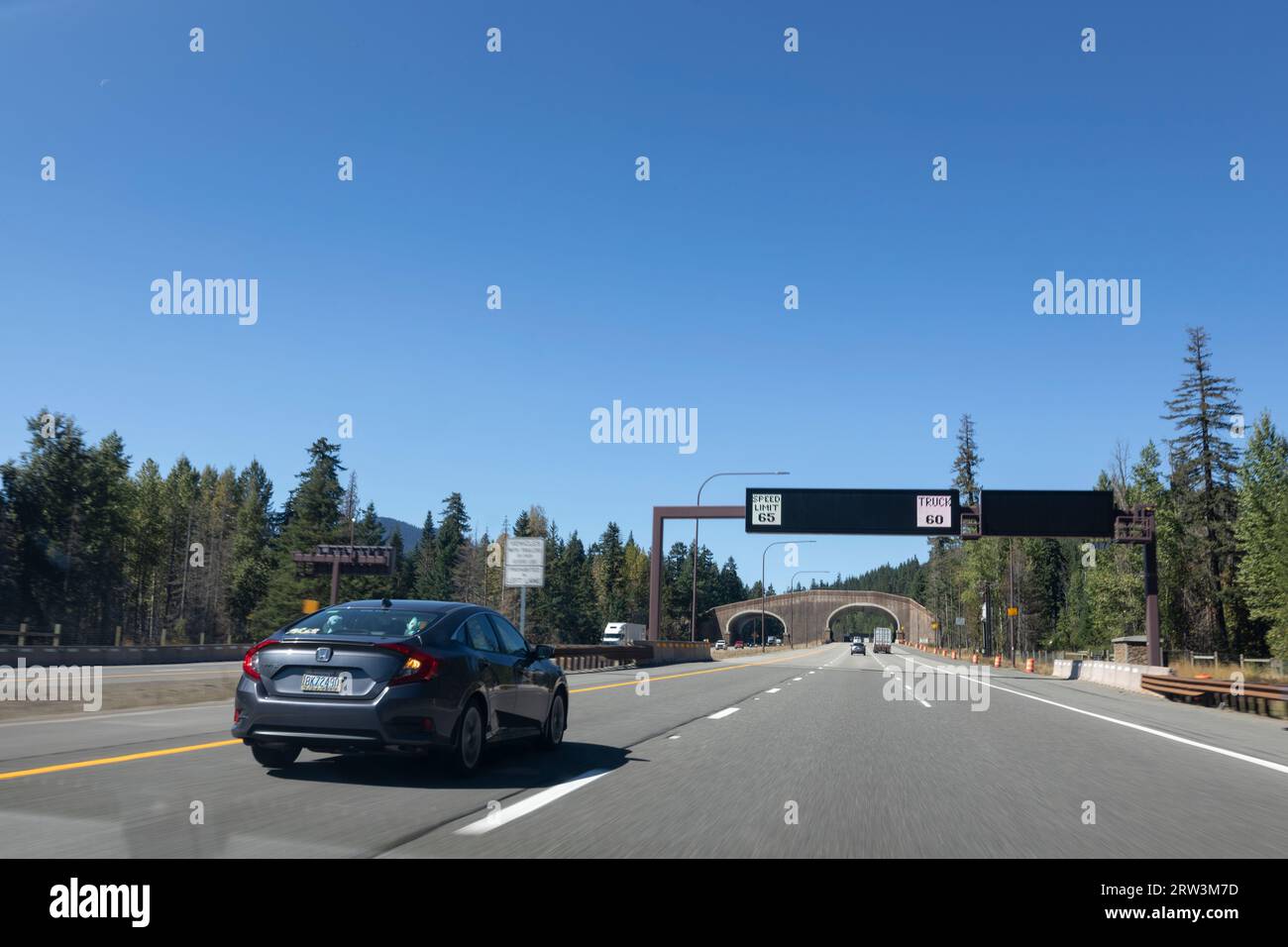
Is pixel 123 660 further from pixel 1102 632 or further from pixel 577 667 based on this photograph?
pixel 1102 632

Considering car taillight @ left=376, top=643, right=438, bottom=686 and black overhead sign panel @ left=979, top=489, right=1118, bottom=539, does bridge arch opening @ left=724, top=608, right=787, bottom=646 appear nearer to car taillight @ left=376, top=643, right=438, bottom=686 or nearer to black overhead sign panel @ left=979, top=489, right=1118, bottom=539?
black overhead sign panel @ left=979, top=489, right=1118, bottom=539

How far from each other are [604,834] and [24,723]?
9865mm

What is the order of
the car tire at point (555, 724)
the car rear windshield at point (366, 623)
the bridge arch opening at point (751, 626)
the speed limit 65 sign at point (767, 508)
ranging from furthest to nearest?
the bridge arch opening at point (751, 626) → the speed limit 65 sign at point (767, 508) → the car tire at point (555, 724) → the car rear windshield at point (366, 623)

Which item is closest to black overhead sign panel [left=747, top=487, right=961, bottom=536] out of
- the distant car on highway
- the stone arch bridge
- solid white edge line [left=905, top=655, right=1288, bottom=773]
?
solid white edge line [left=905, top=655, right=1288, bottom=773]

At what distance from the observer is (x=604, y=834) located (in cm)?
647

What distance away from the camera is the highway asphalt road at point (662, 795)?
20.3ft

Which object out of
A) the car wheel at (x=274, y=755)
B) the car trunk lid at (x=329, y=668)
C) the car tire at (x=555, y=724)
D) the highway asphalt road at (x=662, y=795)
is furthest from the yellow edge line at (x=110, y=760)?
the car tire at (x=555, y=724)

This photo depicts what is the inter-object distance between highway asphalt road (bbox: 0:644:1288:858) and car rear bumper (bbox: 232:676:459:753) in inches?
14.5

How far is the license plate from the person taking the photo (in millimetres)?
8044

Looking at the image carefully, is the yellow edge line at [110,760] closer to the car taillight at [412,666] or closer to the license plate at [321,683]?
the license plate at [321,683]

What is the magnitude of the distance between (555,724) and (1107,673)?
104 ft

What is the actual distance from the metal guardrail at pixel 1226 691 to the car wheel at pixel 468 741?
18.3 meters

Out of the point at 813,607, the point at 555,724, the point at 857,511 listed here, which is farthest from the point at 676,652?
the point at 813,607

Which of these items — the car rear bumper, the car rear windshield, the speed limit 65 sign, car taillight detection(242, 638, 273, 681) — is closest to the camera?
the car rear bumper
